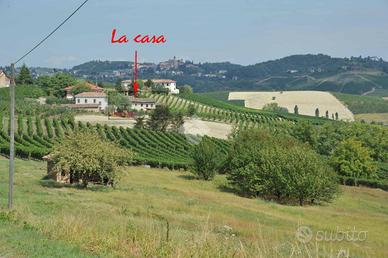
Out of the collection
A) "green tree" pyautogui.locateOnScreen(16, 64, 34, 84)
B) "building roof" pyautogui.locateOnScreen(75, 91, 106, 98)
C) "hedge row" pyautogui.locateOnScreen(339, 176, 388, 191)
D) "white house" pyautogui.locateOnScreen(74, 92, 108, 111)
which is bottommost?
"hedge row" pyautogui.locateOnScreen(339, 176, 388, 191)

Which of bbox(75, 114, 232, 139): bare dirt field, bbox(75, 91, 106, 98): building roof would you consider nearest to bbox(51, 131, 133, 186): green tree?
bbox(75, 114, 232, 139): bare dirt field

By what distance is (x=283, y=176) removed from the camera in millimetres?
51688

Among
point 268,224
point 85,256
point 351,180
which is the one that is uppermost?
point 85,256

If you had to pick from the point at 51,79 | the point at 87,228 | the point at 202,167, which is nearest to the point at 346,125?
the point at 202,167

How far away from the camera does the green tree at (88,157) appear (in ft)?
127

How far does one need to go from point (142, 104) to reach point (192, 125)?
884 inches

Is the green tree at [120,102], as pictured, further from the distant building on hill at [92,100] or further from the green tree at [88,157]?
the green tree at [88,157]

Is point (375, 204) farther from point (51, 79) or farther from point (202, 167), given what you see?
point (51, 79)

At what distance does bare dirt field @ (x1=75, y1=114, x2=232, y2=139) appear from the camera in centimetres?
11300

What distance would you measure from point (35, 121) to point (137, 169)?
4010cm

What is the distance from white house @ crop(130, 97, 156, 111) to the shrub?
8287cm

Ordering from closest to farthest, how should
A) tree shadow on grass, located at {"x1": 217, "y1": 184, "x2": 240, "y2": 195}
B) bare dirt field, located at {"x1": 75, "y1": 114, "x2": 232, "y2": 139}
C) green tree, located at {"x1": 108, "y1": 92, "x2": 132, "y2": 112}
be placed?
tree shadow on grass, located at {"x1": 217, "y1": 184, "x2": 240, "y2": 195} → bare dirt field, located at {"x1": 75, "y1": 114, "x2": 232, "y2": 139} → green tree, located at {"x1": 108, "y1": 92, "x2": 132, "y2": 112}

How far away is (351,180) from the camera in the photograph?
257 ft

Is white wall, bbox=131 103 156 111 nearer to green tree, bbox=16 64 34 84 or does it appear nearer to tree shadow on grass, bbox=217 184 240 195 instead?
green tree, bbox=16 64 34 84
